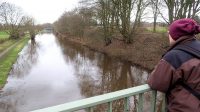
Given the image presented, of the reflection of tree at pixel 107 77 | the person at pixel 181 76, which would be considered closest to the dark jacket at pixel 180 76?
the person at pixel 181 76

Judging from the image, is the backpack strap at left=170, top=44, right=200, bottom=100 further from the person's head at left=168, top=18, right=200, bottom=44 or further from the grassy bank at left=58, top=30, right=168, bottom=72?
the grassy bank at left=58, top=30, right=168, bottom=72

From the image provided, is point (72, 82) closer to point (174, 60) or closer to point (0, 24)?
point (174, 60)

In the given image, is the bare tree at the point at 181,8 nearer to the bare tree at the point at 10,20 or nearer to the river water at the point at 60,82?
the river water at the point at 60,82

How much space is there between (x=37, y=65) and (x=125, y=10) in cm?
1061

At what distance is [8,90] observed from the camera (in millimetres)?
15664

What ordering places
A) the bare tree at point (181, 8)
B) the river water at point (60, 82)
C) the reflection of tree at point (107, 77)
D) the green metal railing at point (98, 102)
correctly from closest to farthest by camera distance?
the green metal railing at point (98, 102) → the river water at point (60, 82) → the reflection of tree at point (107, 77) → the bare tree at point (181, 8)

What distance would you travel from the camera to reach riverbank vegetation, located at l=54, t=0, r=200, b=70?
20.1 metres

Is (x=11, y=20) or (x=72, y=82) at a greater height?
(x=11, y=20)

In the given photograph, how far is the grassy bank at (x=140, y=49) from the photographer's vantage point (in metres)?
21.5

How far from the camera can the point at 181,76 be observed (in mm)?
2186

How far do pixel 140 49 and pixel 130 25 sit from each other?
477 centimetres

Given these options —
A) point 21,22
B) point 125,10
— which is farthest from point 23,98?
point 21,22

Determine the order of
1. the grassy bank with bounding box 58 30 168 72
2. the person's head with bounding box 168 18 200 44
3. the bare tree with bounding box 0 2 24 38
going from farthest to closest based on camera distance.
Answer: the bare tree with bounding box 0 2 24 38, the grassy bank with bounding box 58 30 168 72, the person's head with bounding box 168 18 200 44

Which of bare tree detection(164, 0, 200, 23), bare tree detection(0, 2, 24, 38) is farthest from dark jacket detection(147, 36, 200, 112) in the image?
bare tree detection(0, 2, 24, 38)
